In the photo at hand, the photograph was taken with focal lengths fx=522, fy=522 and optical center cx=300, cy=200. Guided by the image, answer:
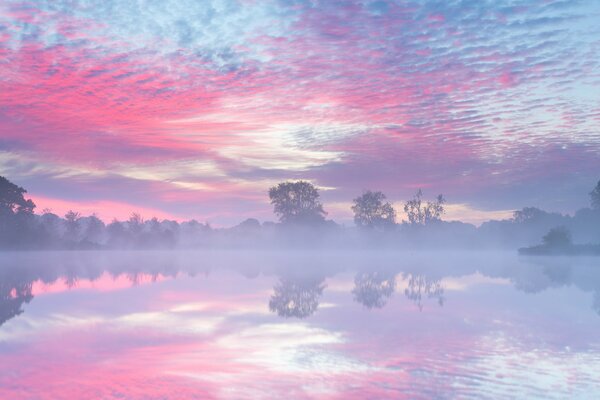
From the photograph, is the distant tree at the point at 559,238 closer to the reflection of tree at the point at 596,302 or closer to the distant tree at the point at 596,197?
the distant tree at the point at 596,197

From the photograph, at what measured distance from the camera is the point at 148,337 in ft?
43.5

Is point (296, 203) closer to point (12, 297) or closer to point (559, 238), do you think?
point (559, 238)

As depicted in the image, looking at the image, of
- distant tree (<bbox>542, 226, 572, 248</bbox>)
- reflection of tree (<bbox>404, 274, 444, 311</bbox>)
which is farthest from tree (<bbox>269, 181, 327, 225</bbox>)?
reflection of tree (<bbox>404, 274, 444, 311</bbox>)

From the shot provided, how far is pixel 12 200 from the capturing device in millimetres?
93562

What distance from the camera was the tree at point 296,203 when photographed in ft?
400

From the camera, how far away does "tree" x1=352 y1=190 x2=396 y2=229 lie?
127438 millimetres

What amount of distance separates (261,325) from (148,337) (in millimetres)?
3338

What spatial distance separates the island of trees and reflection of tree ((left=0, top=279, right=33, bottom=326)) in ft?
245

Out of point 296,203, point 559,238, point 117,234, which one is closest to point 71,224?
point 117,234

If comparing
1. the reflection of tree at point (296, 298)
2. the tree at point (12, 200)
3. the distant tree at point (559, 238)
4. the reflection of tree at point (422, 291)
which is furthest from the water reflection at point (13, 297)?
the distant tree at point (559, 238)

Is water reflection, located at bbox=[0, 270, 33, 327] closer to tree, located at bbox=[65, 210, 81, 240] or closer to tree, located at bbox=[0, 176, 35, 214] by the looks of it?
tree, located at bbox=[0, 176, 35, 214]

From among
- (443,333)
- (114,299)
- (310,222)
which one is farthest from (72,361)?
(310,222)

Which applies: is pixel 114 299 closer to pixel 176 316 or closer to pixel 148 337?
pixel 176 316

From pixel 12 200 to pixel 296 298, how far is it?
88.3 metres
